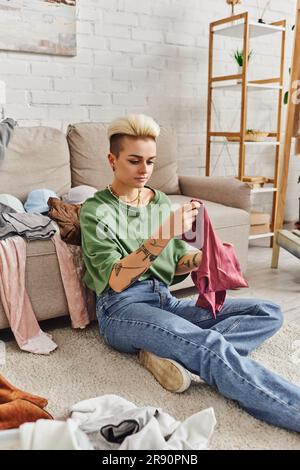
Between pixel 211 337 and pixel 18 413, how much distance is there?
58 centimetres

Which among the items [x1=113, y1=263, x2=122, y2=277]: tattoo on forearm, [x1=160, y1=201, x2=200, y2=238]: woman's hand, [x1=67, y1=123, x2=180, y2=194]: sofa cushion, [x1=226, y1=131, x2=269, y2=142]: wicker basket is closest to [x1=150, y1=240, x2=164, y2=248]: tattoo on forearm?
[x1=160, y1=201, x2=200, y2=238]: woman's hand

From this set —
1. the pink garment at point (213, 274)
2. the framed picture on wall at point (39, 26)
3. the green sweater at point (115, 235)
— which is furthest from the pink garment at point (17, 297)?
the framed picture on wall at point (39, 26)

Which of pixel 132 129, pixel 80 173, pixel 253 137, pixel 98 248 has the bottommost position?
pixel 98 248

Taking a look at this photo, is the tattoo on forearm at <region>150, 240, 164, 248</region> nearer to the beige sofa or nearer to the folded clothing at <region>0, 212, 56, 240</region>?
the folded clothing at <region>0, 212, 56, 240</region>

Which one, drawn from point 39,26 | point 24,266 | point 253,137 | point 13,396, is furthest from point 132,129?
point 253,137

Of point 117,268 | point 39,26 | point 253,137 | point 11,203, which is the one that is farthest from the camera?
point 253,137

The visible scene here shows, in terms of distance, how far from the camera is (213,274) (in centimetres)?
179

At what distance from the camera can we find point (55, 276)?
78.4 inches

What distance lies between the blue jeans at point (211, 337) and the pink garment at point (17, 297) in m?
0.31

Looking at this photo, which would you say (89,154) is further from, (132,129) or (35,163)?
(132,129)

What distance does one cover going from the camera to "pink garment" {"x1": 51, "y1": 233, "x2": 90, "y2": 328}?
1.98m

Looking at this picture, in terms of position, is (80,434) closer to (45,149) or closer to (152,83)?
(45,149)

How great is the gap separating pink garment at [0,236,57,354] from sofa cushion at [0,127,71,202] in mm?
598

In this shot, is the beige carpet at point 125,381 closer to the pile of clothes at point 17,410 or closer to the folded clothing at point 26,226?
the pile of clothes at point 17,410
